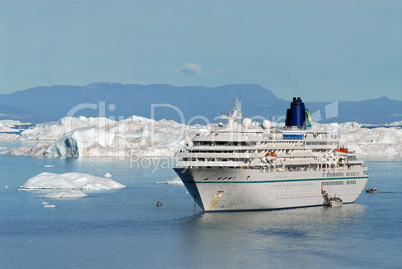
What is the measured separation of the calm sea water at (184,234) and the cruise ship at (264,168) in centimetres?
118

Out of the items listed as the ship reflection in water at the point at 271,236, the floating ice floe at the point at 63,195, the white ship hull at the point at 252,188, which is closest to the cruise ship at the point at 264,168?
the white ship hull at the point at 252,188

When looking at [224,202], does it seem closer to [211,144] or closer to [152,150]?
[211,144]

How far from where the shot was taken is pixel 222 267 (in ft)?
116

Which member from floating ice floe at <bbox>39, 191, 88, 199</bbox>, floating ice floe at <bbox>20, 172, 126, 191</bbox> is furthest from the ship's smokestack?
floating ice floe at <bbox>20, 172, 126, 191</bbox>

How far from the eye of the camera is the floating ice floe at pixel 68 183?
68.3m

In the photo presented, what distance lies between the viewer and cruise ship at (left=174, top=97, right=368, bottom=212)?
49125 mm

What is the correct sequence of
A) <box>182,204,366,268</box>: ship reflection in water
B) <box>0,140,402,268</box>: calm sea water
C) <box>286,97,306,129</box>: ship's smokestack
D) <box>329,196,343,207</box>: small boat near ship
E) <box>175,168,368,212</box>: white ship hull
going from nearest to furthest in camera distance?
<box>0,140,402,268</box>: calm sea water
<box>182,204,366,268</box>: ship reflection in water
<box>175,168,368,212</box>: white ship hull
<box>329,196,343,207</box>: small boat near ship
<box>286,97,306,129</box>: ship's smokestack

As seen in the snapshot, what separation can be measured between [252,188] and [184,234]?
810 cm

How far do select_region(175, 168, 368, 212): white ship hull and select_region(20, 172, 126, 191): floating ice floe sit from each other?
2059cm

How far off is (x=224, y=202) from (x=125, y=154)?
75.0 meters

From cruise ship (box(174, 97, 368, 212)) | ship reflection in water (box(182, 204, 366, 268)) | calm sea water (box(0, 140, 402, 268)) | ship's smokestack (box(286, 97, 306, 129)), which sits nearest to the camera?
calm sea water (box(0, 140, 402, 268))

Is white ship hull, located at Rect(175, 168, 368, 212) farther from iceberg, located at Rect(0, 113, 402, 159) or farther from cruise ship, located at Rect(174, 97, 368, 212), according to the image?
iceberg, located at Rect(0, 113, 402, 159)

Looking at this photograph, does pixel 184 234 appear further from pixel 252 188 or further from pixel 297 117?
pixel 297 117

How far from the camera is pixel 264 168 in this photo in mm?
51562
